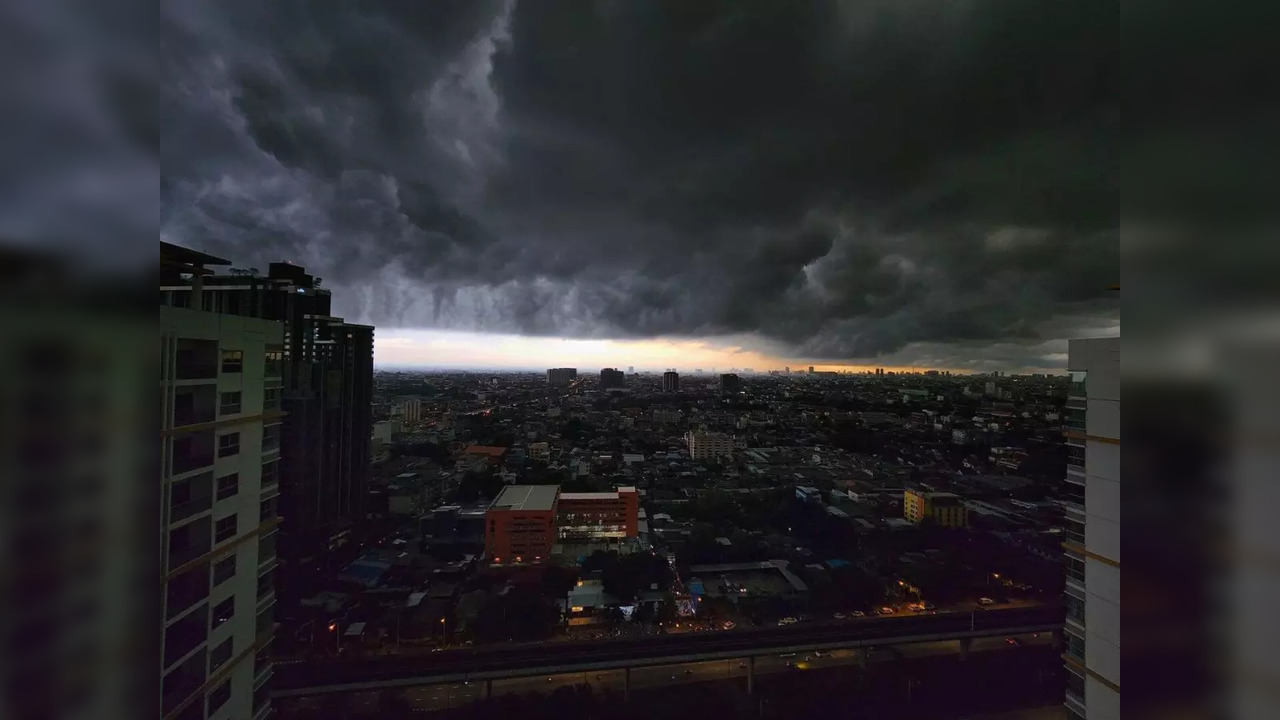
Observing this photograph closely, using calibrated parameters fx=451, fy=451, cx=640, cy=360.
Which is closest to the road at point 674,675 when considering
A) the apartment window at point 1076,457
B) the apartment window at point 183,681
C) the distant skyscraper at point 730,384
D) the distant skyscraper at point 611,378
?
the apartment window at point 183,681

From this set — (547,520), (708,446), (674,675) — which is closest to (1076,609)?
(674,675)

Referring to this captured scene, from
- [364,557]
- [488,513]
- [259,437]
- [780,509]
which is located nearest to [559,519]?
[488,513]

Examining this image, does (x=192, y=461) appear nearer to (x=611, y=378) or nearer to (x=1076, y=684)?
(x=1076, y=684)

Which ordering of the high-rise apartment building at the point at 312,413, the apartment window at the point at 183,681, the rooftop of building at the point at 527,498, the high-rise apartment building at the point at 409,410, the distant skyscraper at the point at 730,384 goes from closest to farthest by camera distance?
the apartment window at the point at 183,681
the high-rise apartment building at the point at 312,413
the rooftop of building at the point at 527,498
the high-rise apartment building at the point at 409,410
the distant skyscraper at the point at 730,384

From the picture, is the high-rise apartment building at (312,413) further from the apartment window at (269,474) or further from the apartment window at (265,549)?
the apartment window at (265,549)

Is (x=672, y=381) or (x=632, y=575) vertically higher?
(x=672, y=381)
